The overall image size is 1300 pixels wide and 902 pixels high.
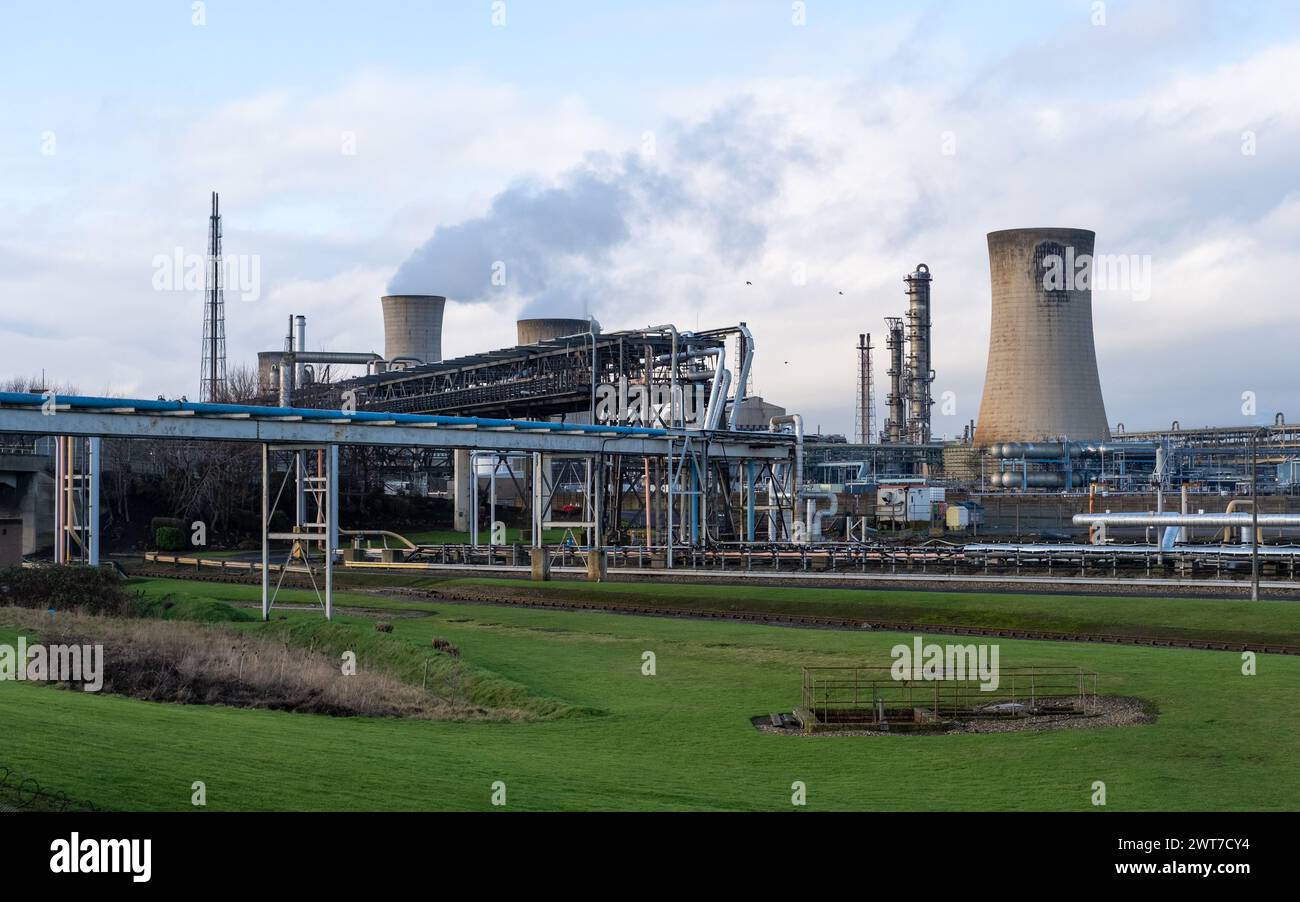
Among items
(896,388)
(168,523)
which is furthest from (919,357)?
(168,523)

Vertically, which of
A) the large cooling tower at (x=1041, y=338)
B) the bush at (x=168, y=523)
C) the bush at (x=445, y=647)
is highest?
the large cooling tower at (x=1041, y=338)

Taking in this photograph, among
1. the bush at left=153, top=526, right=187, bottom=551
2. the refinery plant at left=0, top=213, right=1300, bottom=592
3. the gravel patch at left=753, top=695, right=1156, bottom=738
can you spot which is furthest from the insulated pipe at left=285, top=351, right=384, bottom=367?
the gravel patch at left=753, top=695, right=1156, bottom=738

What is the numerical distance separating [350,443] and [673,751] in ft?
90.7

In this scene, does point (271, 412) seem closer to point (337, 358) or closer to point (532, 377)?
point (532, 377)

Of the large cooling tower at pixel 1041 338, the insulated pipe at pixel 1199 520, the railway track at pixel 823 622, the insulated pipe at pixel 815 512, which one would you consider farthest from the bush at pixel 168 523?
the large cooling tower at pixel 1041 338

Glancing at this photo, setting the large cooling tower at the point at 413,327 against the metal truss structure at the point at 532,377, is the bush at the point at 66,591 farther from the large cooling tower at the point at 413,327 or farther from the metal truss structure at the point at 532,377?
the large cooling tower at the point at 413,327

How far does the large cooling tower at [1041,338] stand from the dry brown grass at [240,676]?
56908 mm

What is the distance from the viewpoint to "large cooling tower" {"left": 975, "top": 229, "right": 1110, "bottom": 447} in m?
73.6

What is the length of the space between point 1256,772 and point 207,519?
61.7 m

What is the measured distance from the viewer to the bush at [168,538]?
196 ft

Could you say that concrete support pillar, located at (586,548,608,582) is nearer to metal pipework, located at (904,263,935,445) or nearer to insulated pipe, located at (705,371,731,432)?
insulated pipe, located at (705,371,731,432)

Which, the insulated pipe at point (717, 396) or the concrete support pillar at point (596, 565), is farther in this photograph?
the insulated pipe at point (717, 396)

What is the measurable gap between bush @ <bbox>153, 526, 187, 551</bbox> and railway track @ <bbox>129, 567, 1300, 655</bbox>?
1708 centimetres

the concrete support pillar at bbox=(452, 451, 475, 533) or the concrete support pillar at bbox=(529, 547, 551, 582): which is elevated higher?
the concrete support pillar at bbox=(452, 451, 475, 533)
